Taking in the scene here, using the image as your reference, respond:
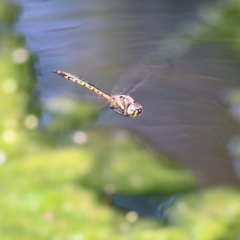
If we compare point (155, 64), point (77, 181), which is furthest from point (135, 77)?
point (77, 181)

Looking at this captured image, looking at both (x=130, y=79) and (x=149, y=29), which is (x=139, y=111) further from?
(x=149, y=29)

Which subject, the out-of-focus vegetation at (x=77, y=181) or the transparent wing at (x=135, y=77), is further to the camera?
the transparent wing at (x=135, y=77)

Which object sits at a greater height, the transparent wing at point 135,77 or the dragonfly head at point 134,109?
the transparent wing at point 135,77

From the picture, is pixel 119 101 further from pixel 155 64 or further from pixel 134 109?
pixel 155 64

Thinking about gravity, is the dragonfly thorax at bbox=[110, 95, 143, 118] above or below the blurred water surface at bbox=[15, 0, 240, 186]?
below

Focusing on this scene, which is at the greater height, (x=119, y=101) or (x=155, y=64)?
(x=155, y=64)

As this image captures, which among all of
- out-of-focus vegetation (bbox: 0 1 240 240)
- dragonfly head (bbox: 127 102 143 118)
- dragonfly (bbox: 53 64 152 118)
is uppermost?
dragonfly (bbox: 53 64 152 118)

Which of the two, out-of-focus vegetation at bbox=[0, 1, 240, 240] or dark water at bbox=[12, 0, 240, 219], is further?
dark water at bbox=[12, 0, 240, 219]
